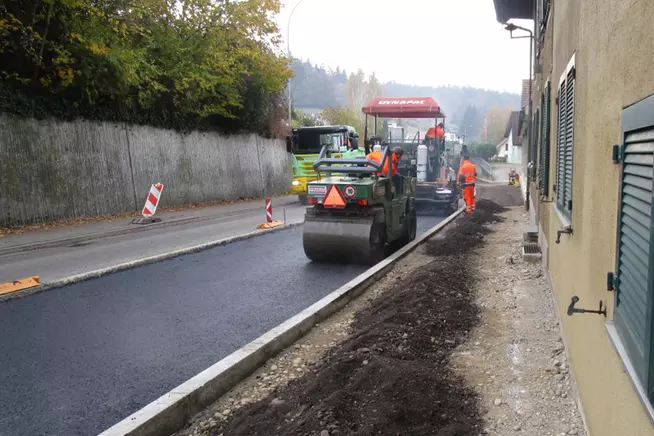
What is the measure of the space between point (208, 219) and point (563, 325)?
521 inches

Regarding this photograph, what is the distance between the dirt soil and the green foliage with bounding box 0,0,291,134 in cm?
1102

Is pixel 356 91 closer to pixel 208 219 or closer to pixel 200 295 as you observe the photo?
pixel 208 219

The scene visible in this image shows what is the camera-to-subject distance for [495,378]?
405cm

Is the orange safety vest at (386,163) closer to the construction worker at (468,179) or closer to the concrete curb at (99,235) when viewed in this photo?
the construction worker at (468,179)

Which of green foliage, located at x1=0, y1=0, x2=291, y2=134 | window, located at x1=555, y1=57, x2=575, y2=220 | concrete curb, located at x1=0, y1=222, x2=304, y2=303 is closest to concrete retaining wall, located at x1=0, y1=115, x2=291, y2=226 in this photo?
green foliage, located at x1=0, y1=0, x2=291, y2=134

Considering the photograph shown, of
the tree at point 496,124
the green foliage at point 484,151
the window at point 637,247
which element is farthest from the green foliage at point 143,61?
the tree at point 496,124

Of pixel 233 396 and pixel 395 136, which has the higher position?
pixel 395 136

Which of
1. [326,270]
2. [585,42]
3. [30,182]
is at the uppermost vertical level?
[585,42]

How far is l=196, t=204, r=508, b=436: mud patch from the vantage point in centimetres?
324

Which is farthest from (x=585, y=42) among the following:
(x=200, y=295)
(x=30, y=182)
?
(x=30, y=182)

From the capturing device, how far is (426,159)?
16562 millimetres

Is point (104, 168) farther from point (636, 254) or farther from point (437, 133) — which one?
point (636, 254)

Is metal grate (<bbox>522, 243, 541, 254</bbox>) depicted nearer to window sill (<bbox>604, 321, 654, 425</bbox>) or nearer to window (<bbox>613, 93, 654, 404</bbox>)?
window sill (<bbox>604, 321, 654, 425</bbox>)

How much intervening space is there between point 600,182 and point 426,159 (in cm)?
1385
